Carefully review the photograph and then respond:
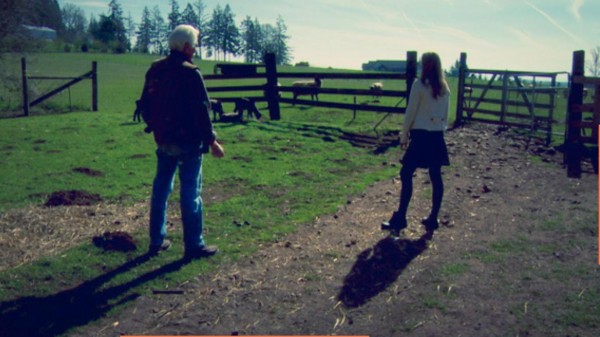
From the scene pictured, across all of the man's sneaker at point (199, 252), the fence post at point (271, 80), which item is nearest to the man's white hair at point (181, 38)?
the man's sneaker at point (199, 252)

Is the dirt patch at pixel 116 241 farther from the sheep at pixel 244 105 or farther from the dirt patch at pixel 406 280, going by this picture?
the sheep at pixel 244 105

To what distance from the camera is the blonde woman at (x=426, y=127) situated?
6.26 metres

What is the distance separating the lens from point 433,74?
623 cm

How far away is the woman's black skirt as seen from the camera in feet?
20.9

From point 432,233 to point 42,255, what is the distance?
14.4ft

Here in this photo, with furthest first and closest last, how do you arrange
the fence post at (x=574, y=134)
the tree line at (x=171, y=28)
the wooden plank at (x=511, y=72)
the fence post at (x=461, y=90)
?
the tree line at (x=171, y=28) < the fence post at (x=461, y=90) < the wooden plank at (x=511, y=72) < the fence post at (x=574, y=134)

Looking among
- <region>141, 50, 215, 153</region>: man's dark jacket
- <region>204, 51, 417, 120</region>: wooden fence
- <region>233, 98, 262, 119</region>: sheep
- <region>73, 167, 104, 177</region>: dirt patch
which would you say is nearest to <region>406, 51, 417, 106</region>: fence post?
<region>204, 51, 417, 120</region>: wooden fence

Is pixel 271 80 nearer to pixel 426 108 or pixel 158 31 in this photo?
pixel 426 108

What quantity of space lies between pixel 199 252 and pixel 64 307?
1.48m

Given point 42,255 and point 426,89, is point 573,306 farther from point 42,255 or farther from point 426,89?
point 42,255

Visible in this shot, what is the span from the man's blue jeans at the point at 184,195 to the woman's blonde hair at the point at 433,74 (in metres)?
2.81

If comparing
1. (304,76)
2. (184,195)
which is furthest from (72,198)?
(304,76)

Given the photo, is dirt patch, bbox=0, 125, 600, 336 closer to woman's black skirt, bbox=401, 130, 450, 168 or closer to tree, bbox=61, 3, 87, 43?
woman's black skirt, bbox=401, 130, 450, 168

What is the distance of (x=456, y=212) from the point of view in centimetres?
745
